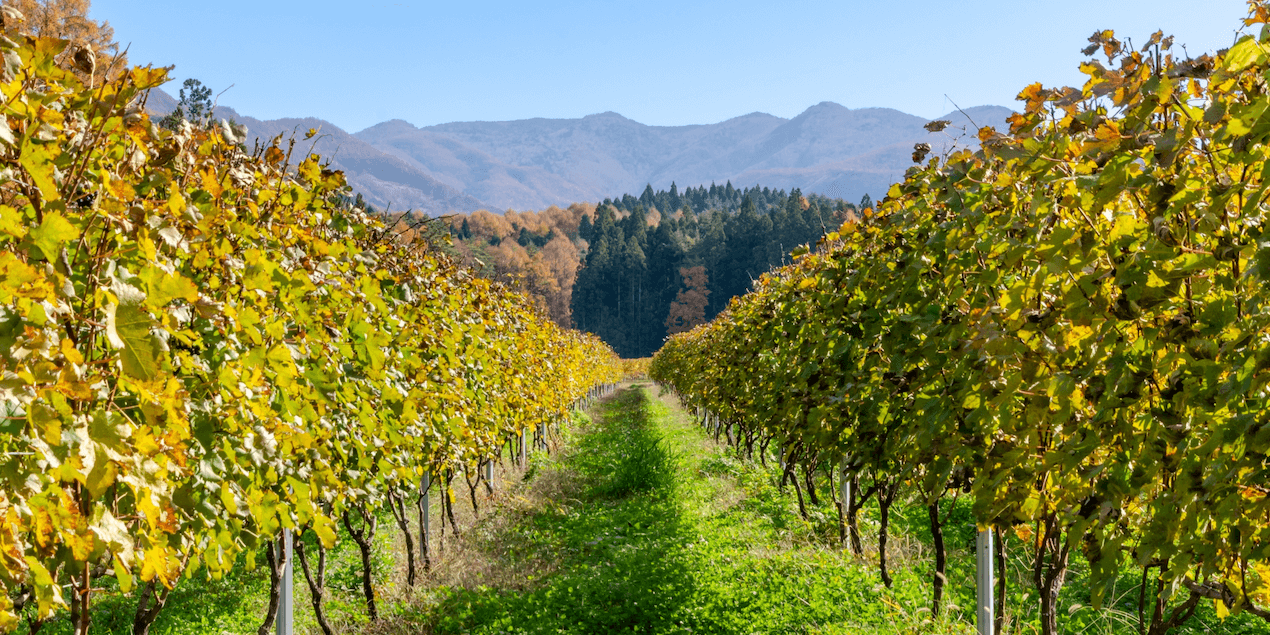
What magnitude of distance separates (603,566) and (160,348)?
5.05 metres

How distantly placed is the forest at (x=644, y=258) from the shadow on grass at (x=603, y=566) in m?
63.2

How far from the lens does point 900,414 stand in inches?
143

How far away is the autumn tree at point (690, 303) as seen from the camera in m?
81.0

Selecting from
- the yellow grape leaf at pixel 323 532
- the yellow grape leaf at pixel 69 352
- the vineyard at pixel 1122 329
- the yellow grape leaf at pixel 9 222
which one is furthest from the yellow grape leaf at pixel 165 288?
the vineyard at pixel 1122 329

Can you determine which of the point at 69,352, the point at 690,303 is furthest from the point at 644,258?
the point at 69,352

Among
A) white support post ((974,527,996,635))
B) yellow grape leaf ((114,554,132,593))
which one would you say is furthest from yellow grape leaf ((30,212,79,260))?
white support post ((974,527,996,635))

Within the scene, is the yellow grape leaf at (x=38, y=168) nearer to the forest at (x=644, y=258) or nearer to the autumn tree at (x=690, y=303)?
the forest at (x=644, y=258)

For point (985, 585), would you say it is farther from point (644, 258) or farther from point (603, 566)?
point (644, 258)

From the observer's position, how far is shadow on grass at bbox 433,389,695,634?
5.05 m

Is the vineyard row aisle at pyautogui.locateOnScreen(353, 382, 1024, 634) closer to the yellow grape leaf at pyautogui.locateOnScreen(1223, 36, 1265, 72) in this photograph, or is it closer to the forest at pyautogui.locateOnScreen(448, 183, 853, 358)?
the yellow grape leaf at pyautogui.locateOnScreen(1223, 36, 1265, 72)

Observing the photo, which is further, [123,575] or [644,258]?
[644,258]

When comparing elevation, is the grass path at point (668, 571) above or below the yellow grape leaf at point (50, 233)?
below

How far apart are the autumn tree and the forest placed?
108 mm

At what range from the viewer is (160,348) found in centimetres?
148
